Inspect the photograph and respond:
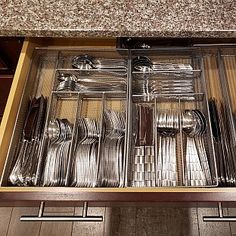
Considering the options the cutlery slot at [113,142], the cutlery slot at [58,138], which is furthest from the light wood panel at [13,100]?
the cutlery slot at [113,142]

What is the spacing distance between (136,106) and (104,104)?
111mm

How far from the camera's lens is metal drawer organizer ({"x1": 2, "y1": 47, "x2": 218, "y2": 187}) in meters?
0.81

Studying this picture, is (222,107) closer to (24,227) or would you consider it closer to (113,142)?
(113,142)

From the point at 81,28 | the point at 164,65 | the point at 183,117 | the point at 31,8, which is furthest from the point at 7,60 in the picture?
the point at 183,117

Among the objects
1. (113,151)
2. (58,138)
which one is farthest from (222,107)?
(58,138)

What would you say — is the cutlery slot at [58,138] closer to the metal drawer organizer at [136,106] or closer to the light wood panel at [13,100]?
the metal drawer organizer at [136,106]

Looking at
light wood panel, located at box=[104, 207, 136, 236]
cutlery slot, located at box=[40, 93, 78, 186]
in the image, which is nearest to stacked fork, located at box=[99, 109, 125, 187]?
cutlery slot, located at box=[40, 93, 78, 186]

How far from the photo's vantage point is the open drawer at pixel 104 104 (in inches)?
26.8

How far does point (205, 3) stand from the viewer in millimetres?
892

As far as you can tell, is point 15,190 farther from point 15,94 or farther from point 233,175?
point 233,175

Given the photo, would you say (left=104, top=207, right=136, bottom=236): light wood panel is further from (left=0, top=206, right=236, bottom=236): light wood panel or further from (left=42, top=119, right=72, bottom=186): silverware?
(left=42, top=119, right=72, bottom=186): silverware

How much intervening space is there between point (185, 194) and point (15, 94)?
572mm

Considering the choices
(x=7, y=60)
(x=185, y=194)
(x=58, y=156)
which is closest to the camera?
(x=185, y=194)

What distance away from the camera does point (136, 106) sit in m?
0.97
